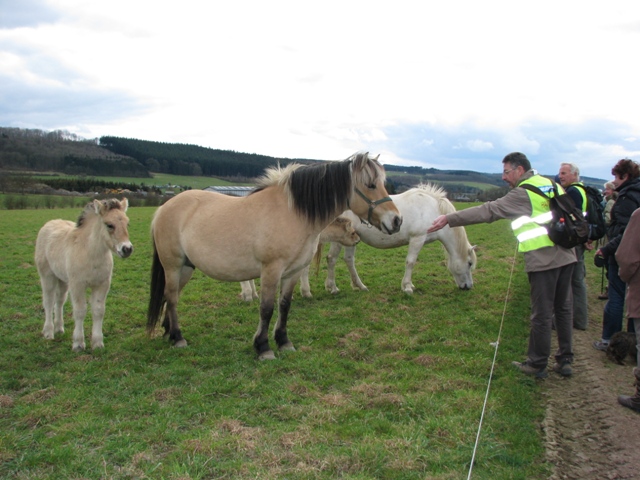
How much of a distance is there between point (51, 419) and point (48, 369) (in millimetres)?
1621

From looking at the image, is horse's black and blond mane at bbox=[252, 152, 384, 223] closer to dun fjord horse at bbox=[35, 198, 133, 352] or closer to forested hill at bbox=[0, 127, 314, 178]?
dun fjord horse at bbox=[35, 198, 133, 352]

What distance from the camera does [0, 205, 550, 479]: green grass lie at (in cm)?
351

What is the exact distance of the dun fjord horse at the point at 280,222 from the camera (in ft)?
18.9

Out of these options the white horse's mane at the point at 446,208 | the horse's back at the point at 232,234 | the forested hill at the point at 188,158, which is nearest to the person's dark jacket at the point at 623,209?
the white horse's mane at the point at 446,208

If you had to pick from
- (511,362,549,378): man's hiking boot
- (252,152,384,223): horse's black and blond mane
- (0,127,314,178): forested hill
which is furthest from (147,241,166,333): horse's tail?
(0,127,314,178): forested hill

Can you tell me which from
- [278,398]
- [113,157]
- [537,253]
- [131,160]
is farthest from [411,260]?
[113,157]

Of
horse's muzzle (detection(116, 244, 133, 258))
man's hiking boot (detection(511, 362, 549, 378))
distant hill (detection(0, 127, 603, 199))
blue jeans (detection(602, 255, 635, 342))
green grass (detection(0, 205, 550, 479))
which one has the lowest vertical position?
green grass (detection(0, 205, 550, 479))

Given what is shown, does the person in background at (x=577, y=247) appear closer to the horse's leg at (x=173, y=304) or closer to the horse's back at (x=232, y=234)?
the horse's back at (x=232, y=234)

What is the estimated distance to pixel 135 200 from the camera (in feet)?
158

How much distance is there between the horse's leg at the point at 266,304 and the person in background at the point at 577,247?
440 cm

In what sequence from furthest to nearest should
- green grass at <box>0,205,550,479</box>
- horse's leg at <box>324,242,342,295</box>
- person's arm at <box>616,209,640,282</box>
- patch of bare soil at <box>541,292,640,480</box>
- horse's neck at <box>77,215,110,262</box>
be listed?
horse's leg at <box>324,242,342,295</box> → horse's neck at <box>77,215,110,262</box> → person's arm at <box>616,209,640,282</box> → patch of bare soil at <box>541,292,640,480</box> → green grass at <box>0,205,550,479</box>

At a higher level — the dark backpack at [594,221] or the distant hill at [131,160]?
the distant hill at [131,160]

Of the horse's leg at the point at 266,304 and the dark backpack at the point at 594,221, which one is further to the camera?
the dark backpack at the point at 594,221

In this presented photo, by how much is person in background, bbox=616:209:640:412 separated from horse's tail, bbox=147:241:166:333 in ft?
19.6
